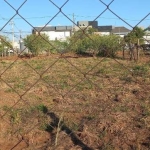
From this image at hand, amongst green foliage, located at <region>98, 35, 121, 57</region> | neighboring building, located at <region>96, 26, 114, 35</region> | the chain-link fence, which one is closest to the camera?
the chain-link fence

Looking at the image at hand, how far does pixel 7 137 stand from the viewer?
3883mm

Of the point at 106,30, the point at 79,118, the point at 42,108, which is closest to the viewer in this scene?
the point at 79,118

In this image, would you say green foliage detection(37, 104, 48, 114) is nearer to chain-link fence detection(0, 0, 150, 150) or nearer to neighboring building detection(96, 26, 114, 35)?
chain-link fence detection(0, 0, 150, 150)

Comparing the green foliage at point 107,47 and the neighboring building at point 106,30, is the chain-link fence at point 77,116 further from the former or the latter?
the neighboring building at point 106,30

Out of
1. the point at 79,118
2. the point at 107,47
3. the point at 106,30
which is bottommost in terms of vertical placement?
the point at 79,118

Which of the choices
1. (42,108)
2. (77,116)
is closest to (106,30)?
(42,108)

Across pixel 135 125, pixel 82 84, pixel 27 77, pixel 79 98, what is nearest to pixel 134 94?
pixel 79 98

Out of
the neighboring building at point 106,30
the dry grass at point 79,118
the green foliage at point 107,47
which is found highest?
the neighboring building at point 106,30

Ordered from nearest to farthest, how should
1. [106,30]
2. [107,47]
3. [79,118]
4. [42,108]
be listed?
[79,118] < [42,108] < [107,47] < [106,30]

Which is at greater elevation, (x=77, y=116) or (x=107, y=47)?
(x=107, y=47)

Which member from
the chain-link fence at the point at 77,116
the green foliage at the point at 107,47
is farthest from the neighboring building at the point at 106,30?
the chain-link fence at the point at 77,116

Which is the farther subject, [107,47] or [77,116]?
[107,47]

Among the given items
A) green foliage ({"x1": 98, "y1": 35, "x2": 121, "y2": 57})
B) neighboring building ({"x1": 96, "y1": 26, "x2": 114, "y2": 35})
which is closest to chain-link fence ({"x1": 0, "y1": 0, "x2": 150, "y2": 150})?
green foliage ({"x1": 98, "y1": 35, "x2": 121, "y2": 57})

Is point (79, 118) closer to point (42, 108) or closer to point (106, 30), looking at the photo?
point (42, 108)
